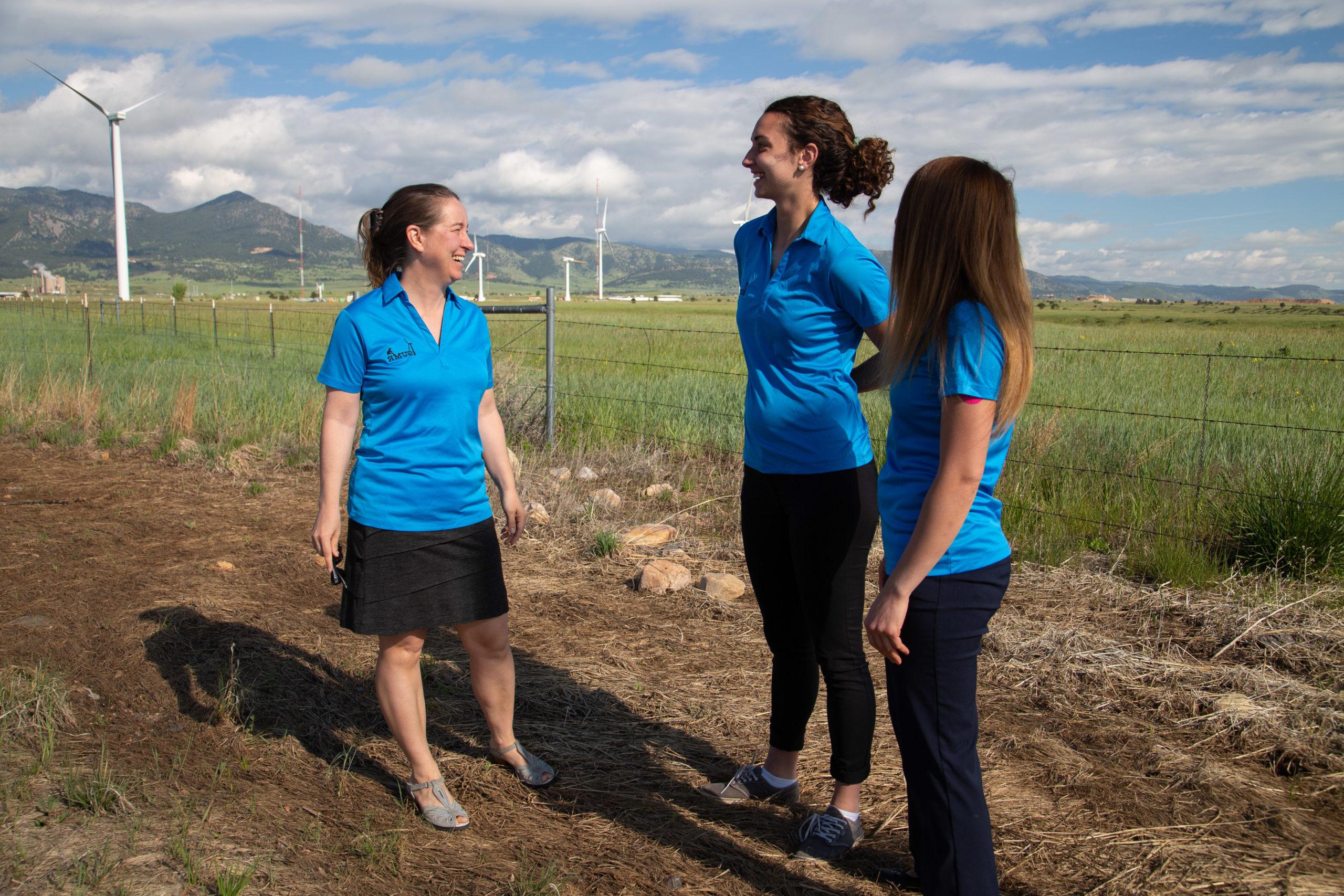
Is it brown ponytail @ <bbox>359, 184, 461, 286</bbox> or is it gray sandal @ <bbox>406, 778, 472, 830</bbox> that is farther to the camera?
gray sandal @ <bbox>406, 778, 472, 830</bbox>

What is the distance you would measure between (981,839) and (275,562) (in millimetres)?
4390

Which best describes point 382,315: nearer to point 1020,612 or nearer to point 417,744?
point 417,744

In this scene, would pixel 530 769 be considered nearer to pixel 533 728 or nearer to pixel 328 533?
pixel 533 728

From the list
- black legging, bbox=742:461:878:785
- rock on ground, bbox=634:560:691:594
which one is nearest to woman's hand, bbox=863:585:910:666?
black legging, bbox=742:461:878:785

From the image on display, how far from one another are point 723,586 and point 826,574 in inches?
90.1

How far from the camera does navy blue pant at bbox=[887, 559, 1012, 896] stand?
71.6 inches

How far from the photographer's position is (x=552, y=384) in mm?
7953

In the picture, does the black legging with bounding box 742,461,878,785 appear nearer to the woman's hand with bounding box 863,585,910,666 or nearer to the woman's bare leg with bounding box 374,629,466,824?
the woman's hand with bounding box 863,585,910,666

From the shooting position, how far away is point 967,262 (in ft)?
5.66

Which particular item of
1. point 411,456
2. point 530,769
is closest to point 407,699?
point 530,769

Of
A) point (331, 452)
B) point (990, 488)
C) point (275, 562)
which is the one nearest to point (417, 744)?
point (331, 452)

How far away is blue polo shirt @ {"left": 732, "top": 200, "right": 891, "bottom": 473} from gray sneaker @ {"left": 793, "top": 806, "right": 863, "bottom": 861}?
3.27 ft

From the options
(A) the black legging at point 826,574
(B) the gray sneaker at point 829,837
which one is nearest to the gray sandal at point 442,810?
(B) the gray sneaker at point 829,837

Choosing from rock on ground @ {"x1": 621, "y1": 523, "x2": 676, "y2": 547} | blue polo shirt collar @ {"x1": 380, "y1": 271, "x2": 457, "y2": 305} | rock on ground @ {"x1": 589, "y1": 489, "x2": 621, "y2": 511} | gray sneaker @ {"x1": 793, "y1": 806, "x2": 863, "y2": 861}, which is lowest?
gray sneaker @ {"x1": 793, "y1": 806, "x2": 863, "y2": 861}
